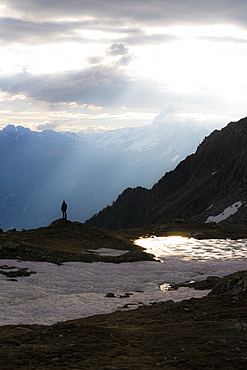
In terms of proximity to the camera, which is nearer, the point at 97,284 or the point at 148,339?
the point at 148,339

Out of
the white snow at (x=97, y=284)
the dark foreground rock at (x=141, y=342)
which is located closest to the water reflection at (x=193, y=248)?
the white snow at (x=97, y=284)

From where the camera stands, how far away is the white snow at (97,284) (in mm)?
19616

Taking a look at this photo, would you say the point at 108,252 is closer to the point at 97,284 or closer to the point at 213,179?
the point at 97,284

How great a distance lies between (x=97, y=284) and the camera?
26922mm

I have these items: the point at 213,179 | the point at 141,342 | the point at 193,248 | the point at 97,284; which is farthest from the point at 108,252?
the point at 213,179

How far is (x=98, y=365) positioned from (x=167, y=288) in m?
17.0

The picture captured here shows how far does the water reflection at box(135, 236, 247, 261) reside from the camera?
4138 centimetres

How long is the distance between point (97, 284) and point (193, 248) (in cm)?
2197

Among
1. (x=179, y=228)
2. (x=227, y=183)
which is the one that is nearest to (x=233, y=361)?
(x=179, y=228)

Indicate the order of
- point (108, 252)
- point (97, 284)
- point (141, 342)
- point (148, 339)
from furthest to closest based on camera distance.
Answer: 1. point (108, 252)
2. point (97, 284)
3. point (148, 339)
4. point (141, 342)

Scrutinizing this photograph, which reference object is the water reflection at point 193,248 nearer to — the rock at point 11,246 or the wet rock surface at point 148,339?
the rock at point 11,246

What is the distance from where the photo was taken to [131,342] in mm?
13312

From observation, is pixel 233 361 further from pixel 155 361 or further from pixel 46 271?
pixel 46 271

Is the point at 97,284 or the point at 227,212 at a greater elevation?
the point at 227,212
